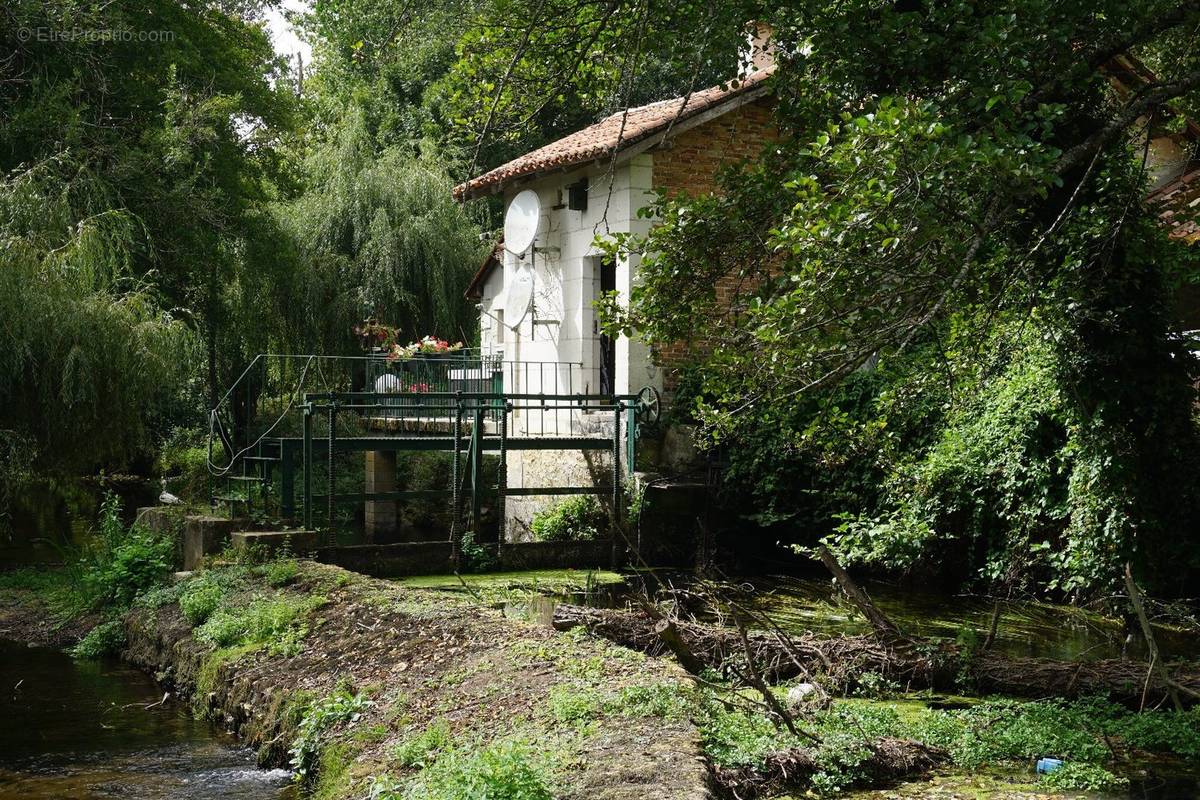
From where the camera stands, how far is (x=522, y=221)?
17.0 meters

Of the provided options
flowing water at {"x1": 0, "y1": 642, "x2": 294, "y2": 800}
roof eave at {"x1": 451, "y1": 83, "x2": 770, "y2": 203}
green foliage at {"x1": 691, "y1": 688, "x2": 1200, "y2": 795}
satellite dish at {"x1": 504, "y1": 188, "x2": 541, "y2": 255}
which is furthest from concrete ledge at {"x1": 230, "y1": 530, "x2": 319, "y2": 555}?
satellite dish at {"x1": 504, "y1": 188, "x2": 541, "y2": 255}

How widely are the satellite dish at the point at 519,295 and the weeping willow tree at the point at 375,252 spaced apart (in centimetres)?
400

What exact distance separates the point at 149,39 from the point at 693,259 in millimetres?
A: 12775

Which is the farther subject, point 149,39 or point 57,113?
point 149,39

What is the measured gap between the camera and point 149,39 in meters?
17.6

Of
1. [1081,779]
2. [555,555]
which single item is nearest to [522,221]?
[555,555]

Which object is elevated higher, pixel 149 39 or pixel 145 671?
pixel 149 39

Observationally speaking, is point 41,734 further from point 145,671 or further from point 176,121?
point 176,121

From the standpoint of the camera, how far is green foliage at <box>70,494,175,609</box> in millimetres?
11070

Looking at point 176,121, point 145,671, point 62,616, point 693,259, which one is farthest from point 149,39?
point 693,259

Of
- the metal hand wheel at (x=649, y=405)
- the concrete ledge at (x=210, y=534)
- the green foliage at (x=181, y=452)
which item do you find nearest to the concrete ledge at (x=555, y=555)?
the metal hand wheel at (x=649, y=405)

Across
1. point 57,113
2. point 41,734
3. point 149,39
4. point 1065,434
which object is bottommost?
point 41,734

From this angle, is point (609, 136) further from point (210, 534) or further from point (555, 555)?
point (210, 534)

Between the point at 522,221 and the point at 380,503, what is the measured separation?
4935 mm
